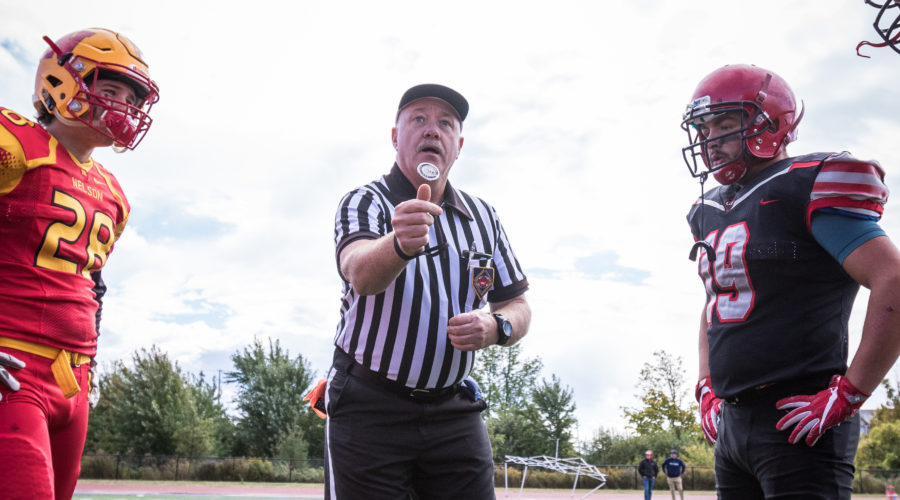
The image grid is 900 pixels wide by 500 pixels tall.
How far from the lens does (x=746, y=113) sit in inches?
130

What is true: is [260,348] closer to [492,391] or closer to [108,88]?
[492,391]

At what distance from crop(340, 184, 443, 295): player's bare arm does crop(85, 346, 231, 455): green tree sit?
32.4m

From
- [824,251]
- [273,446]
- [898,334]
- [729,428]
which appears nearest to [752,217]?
[824,251]

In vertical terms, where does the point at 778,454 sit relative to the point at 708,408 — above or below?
below

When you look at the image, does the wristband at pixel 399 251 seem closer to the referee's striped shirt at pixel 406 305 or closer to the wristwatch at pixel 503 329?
the referee's striped shirt at pixel 406 305

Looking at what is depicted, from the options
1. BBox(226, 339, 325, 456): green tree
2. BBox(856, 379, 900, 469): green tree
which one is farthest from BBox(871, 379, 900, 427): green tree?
BBox(226, 339, 325, 456): green tree

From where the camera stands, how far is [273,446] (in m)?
35.1

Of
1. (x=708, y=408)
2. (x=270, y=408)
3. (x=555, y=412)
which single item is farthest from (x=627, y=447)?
(x=708, y=408)

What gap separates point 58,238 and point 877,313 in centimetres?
340

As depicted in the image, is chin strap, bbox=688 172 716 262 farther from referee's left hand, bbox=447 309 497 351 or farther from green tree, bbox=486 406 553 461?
green tree, bbox=486 406 553 461

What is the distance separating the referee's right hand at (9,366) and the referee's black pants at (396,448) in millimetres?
1223

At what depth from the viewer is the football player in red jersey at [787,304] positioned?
258 centimetres

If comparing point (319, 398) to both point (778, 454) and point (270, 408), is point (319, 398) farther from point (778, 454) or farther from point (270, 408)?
point (270, 408)

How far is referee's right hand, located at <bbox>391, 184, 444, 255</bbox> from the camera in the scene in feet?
7.36
